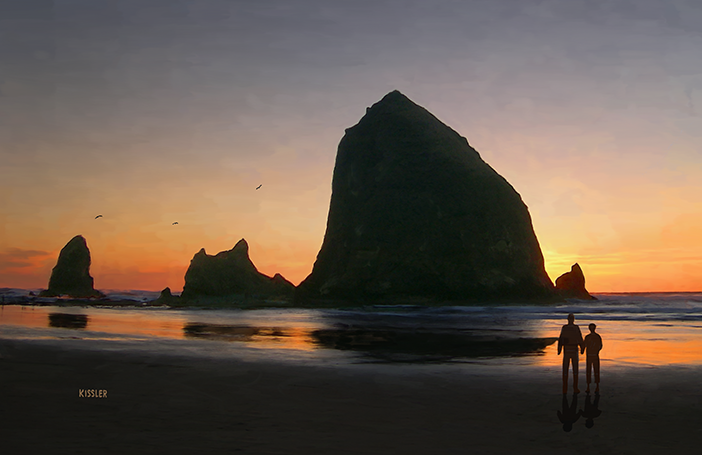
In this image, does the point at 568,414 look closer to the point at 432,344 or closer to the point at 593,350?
the point at 593,350

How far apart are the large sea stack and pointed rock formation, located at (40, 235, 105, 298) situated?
220 feet

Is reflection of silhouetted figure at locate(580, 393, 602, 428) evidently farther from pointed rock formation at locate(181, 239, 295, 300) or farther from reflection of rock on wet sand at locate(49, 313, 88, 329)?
pointed rock formation at locate(181, 239, 295, 300)

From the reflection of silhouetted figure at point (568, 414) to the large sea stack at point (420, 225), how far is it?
80493 millimetres

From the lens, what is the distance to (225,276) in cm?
11662

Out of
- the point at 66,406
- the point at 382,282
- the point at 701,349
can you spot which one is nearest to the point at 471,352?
the point at 701,349

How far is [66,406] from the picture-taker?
38.6 ft

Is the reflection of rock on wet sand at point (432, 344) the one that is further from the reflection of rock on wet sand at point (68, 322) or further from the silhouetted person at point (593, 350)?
the reflection of rock on wet sand at point (68, 322)

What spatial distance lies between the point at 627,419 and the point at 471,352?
12528 mm

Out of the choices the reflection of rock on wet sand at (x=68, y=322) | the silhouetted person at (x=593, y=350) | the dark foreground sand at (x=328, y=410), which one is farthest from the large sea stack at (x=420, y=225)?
the silhouetted person at (x=593, y=350)

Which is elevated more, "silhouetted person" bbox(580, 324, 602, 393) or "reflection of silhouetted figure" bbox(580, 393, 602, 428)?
"silhouetted person" bbox(580, 324, 602, 393)

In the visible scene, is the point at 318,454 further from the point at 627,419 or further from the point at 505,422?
the point at 627,419

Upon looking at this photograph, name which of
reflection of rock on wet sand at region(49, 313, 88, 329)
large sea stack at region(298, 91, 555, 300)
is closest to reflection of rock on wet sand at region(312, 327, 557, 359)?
reflection of rock on wet sand at region(49, 313, 88, 329)

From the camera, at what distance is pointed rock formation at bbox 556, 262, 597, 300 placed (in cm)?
12038

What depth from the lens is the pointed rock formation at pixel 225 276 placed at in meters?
115
